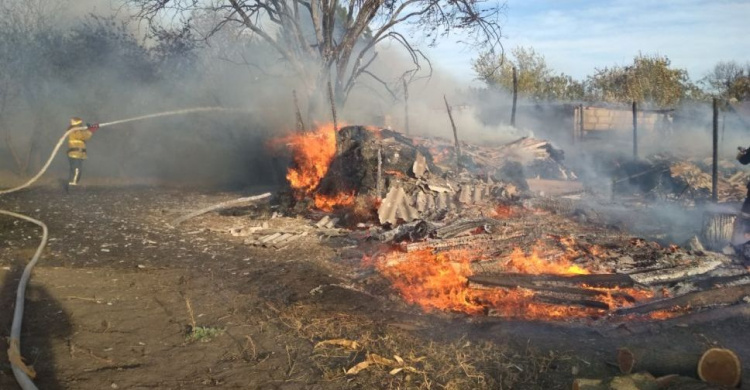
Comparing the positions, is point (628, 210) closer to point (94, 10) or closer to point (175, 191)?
point (175, 191)

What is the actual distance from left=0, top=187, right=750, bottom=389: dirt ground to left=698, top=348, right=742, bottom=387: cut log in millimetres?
895

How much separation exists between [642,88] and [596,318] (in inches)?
1318

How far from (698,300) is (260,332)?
5.14m

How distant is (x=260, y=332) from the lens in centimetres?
516

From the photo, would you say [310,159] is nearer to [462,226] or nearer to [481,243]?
[462,226]

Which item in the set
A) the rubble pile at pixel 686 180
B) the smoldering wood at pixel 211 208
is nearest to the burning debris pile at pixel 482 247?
the rubble pile at pixel 686 180

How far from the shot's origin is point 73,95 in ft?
57.1

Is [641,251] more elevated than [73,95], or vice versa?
[73,95]

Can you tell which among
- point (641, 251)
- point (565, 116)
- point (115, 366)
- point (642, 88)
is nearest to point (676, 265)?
point (641, 251)

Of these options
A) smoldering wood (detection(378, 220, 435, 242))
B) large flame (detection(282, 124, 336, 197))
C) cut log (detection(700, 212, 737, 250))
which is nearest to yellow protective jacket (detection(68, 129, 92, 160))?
large flame (detection(282, 124, 336, 197))

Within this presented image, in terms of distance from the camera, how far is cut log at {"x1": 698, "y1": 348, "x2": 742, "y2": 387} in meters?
3.15

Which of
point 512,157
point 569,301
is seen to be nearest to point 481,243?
point 569,301

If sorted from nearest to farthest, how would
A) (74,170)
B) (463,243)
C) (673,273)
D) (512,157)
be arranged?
(673,273) < (463,243) < (74,170) < (512,157)

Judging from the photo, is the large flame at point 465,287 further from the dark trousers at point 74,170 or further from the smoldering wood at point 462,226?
the dark trousers at point 74,170
